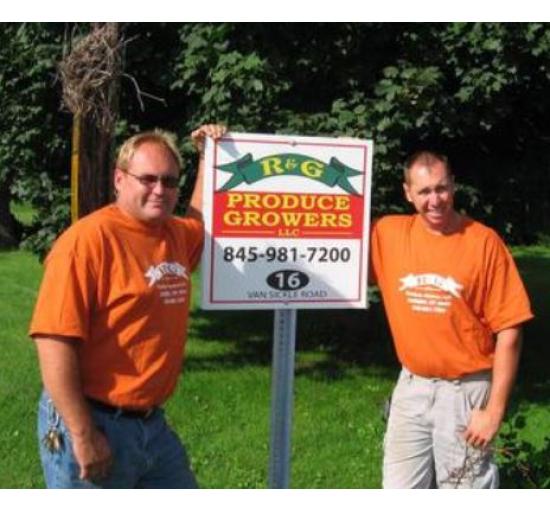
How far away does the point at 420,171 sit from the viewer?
3.58 meters

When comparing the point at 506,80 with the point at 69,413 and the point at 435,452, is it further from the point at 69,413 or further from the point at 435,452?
the point at 69,413

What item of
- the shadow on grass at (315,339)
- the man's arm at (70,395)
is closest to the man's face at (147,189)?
the man's arm at (70,395)

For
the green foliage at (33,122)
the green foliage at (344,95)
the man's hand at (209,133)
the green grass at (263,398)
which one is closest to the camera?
the man's hand at (209,133)

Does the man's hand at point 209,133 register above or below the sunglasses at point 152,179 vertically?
above

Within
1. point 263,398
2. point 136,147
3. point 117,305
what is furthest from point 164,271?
point 263,398

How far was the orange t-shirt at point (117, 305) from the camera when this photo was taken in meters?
2.89

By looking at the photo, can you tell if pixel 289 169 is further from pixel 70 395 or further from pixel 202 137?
pixel 70 395

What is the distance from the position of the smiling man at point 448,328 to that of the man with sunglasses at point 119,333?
921mm

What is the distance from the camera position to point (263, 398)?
743 centimetres

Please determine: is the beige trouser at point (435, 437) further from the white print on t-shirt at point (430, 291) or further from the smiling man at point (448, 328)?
the white print on t-shirt at point (430, 291)

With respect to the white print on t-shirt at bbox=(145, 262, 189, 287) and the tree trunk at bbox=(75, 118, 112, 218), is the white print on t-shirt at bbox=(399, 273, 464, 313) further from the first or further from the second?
the tree trunk at bbox=(75, 118, 112, 218)

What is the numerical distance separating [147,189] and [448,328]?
1.26 m

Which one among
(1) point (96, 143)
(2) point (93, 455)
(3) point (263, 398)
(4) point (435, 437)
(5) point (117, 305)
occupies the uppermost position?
(1) point (96, 143)

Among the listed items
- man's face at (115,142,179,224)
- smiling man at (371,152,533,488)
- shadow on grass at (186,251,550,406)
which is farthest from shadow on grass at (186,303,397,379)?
man's face at (115,142,179,224)
